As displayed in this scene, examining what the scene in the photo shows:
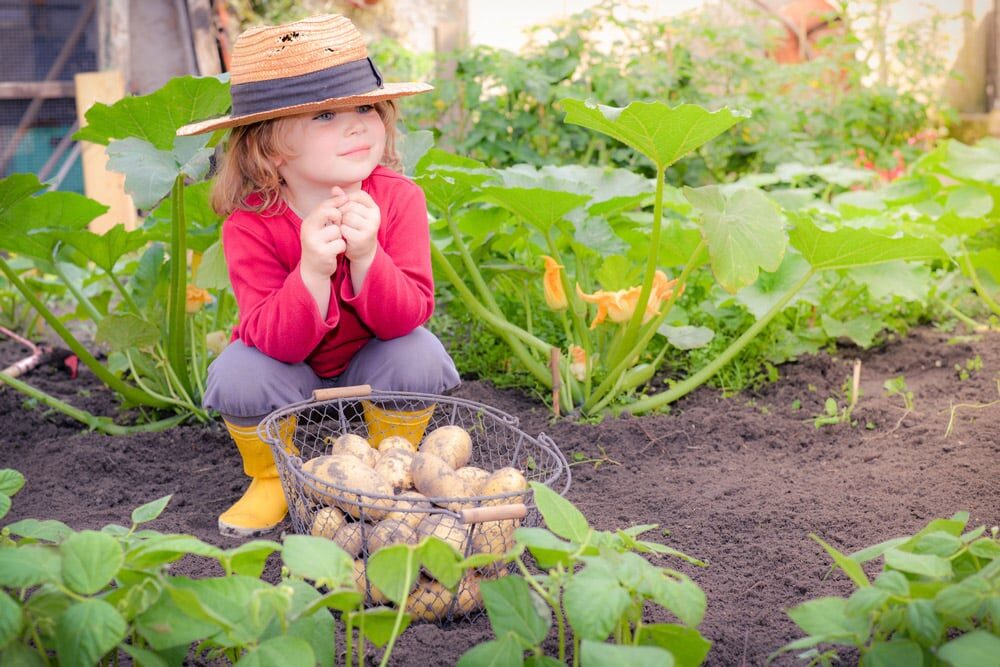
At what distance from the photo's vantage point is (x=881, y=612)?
1242 millimetres

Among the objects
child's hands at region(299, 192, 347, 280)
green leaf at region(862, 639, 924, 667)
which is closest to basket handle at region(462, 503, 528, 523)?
green leaf at region(862, 639, 924, 667)

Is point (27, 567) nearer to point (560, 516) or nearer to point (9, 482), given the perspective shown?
point (9, 482)

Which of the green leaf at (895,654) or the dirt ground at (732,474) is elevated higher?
the green leaf at (895,654)

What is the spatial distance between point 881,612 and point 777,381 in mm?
1776

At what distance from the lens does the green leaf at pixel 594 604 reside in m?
1.10

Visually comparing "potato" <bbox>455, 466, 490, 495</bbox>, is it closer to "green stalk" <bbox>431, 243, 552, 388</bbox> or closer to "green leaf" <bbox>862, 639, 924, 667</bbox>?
"green leaf" <bbox>862, 639, 924, 667</bbox>

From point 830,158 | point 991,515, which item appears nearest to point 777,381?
point 991,515

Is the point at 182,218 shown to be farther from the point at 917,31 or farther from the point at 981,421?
the point at 917,31

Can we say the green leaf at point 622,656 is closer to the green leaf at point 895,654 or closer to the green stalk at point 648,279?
the green leaf at point 895,654

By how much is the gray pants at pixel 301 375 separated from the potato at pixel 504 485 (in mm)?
523

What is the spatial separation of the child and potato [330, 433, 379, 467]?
0.26 m

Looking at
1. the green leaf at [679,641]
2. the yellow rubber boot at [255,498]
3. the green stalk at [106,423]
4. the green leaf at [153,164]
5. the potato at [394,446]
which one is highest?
the green leaf at [153,164]

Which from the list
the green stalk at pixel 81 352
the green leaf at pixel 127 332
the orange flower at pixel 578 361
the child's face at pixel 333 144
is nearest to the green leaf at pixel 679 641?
the child's face at pixel 333 144

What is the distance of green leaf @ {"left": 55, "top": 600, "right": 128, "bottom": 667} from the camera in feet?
3.51
